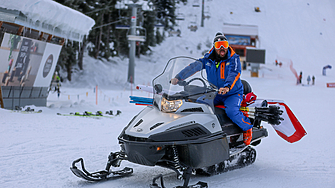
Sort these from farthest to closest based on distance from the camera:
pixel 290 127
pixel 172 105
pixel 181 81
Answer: pixel 290 127 → pixel 181 81 → pixel 172 105

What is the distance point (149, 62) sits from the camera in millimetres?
36969

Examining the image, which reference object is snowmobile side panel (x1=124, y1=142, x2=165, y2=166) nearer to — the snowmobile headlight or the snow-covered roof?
the snowmobile headlight

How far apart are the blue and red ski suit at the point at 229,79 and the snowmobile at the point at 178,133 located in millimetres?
151

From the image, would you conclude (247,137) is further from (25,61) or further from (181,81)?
(25,61)

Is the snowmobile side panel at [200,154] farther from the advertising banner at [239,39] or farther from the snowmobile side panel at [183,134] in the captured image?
the advertising banner at [239,39]

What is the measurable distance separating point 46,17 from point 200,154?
847cm

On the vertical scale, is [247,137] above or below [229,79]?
below

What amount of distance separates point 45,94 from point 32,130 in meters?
5.76

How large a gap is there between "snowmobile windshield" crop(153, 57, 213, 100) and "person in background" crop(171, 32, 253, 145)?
0.41 metres

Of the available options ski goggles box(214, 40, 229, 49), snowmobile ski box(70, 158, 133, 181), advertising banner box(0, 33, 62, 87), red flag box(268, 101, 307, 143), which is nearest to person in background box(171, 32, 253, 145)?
ski goggles box(214, 40, 229, 49)

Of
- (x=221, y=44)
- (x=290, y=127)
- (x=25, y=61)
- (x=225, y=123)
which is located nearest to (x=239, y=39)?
(x=25, y=61)

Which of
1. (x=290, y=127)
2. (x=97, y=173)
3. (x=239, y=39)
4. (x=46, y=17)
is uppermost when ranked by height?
(x=239, y=39)

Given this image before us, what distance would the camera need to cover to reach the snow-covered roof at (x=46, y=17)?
875 centimetres

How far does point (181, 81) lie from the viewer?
3898mm
